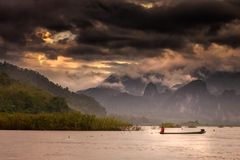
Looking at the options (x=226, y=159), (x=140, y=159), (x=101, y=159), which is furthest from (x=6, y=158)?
(x=226, y=159)

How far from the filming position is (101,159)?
81.4m

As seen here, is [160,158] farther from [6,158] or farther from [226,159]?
[6,158]

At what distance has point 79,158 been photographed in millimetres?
83188

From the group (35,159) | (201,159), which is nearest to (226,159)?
(201,159)

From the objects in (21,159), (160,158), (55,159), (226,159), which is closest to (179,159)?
(160,158)

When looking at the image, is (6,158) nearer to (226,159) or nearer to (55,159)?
(55,159)

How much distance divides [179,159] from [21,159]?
27.4m

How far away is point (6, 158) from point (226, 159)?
38.6 metres

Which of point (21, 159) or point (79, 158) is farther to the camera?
point (79, 158)

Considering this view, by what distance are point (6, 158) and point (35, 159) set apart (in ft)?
16.1

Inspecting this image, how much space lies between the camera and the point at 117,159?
80.7 metres

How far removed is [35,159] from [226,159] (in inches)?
1327

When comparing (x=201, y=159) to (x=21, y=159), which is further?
(x=201, y=159)

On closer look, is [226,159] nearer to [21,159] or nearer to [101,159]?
[101,159]
